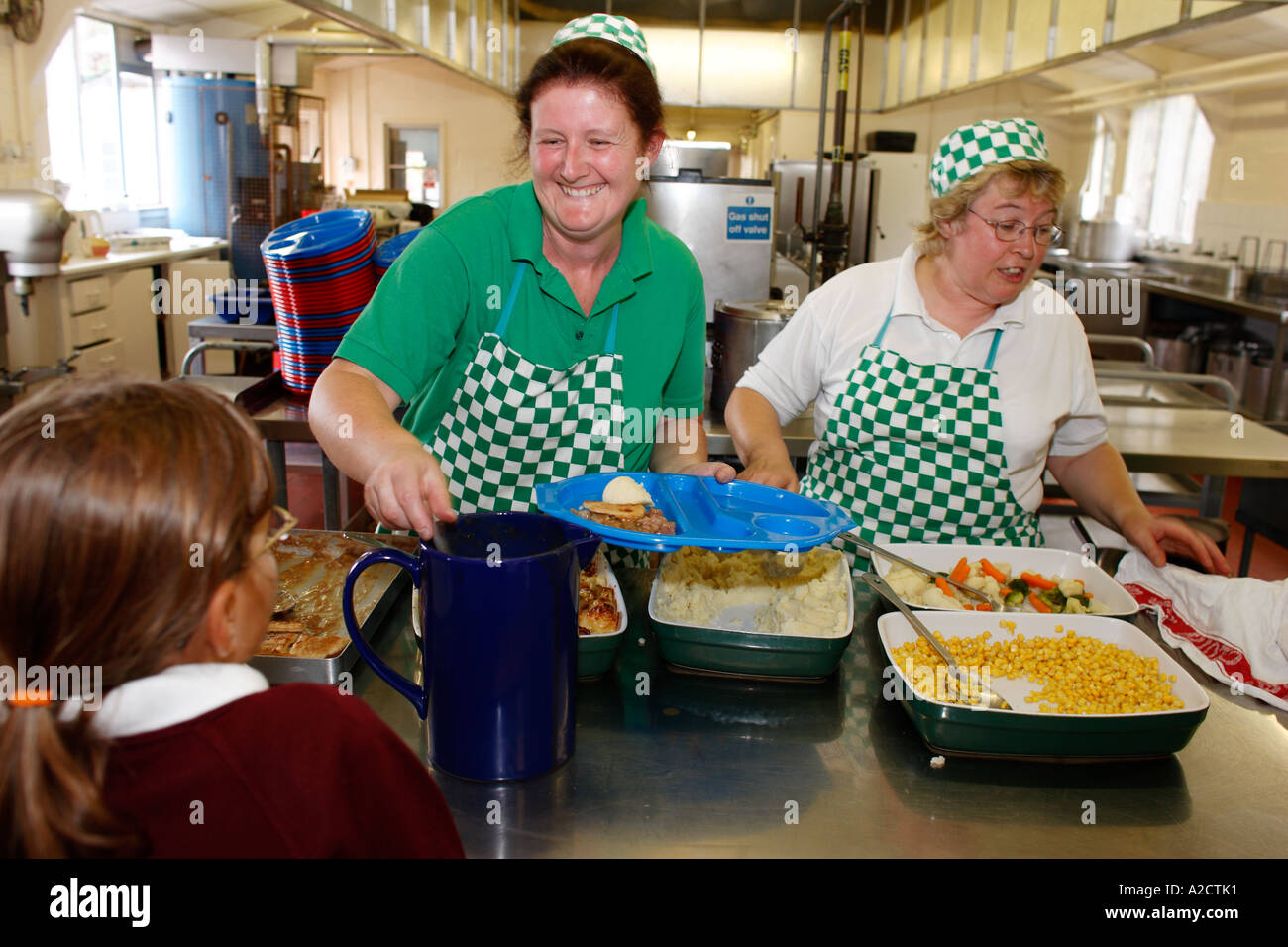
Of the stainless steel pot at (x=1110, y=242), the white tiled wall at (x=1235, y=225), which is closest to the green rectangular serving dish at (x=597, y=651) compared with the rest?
the white tiled wall at (x=1235, y=225)

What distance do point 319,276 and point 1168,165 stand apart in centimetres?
827

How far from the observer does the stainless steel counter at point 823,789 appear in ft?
3.06

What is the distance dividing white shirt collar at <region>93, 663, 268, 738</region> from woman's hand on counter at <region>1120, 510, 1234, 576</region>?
4.65ft

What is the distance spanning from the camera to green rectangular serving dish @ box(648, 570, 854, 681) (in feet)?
3.84

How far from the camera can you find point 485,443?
5.50 ft

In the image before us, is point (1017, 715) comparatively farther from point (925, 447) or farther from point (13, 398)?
point (13, 398)

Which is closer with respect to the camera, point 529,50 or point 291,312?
point 291,312

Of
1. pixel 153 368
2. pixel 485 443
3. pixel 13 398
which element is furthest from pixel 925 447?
pixel 153 368

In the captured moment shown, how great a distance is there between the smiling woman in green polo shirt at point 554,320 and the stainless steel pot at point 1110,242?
7.99 metres

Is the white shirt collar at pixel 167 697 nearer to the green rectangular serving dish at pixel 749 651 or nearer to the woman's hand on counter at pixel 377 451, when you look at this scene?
the woman's hand on counter at pixel 377 451

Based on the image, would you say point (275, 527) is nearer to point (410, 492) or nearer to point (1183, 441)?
point (410, 492)

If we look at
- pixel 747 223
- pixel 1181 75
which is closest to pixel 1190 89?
pixel 1181 75
